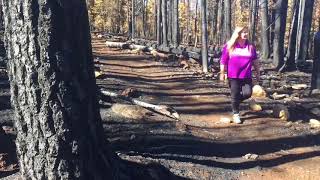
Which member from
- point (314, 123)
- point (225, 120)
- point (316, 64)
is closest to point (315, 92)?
point (316, 64)

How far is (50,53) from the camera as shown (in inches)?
137

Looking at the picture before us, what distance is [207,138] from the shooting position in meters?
8.12

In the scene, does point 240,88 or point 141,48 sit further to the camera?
point 141,48

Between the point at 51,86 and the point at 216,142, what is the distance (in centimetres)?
485

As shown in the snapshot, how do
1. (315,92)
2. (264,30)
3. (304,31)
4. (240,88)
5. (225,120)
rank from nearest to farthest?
(240,88), (225,120), (315,92), (304,31), (264,30)

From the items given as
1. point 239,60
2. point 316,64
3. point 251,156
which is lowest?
point 251,156

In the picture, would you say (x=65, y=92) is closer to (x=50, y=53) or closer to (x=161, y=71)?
(x=50, y=53)

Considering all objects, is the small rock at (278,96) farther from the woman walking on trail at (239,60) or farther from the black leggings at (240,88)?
the woman walking on trail at (239,60)

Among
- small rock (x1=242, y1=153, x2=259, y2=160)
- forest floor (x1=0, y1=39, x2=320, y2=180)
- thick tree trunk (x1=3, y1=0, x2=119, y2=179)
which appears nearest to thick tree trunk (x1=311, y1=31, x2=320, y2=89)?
forest floor (x1=0, y1=39, x2=320, y2=180)

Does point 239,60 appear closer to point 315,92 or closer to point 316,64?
point 316,64

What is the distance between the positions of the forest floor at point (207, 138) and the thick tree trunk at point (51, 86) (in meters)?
1.72

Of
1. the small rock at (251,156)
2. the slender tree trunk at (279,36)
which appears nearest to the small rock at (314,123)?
the small rock at (251,156)

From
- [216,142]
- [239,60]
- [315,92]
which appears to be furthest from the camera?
[315,92]

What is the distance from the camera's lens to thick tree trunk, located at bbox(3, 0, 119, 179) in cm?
346
